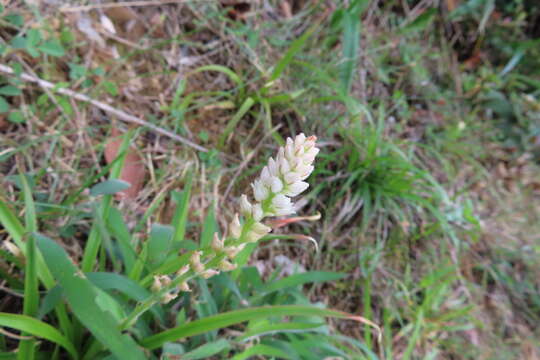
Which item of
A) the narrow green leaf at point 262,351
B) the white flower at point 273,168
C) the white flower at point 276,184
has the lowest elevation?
the narrow green leaf at point 262,351

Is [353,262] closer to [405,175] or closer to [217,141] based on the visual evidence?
[405,175]

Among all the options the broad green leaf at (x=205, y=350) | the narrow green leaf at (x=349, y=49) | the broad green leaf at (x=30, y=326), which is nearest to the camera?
the broad green leaf at (x=30, y=326)

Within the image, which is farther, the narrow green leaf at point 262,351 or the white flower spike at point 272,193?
the narrow green leaf at point 262,351

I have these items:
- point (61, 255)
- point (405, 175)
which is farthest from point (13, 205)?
point (405, 175)

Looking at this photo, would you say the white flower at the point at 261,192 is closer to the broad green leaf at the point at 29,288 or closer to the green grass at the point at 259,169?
the green grass at the point at 259,169

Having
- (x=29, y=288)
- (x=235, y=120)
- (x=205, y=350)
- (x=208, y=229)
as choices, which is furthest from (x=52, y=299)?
(x=235, y=120)

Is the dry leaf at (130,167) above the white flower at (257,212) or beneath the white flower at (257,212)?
beneath

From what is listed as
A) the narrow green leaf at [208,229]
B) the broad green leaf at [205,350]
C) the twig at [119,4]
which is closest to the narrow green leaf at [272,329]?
the broad green leaf at [205,350]

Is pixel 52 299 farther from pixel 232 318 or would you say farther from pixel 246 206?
pixel 246 206
